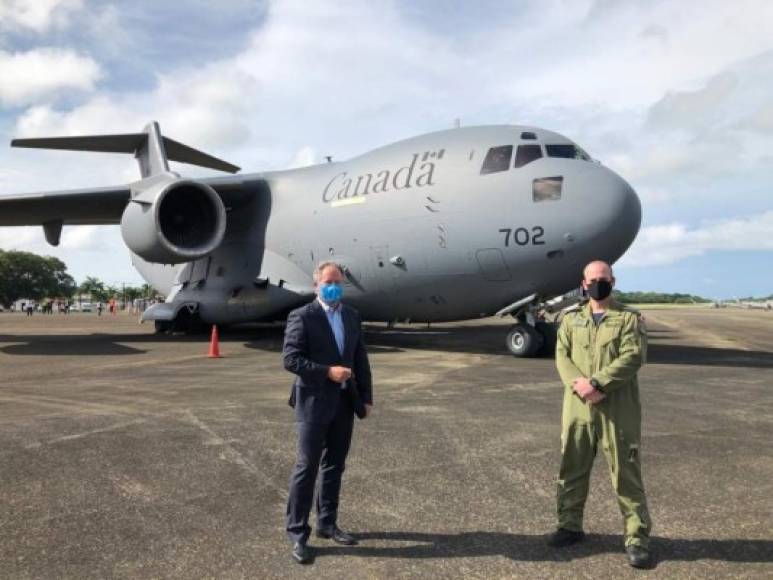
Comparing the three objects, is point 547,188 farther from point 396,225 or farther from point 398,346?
point 398,346

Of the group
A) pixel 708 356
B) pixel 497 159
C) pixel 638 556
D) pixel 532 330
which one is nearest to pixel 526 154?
pixel 497 159

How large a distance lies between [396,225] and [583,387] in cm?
1017

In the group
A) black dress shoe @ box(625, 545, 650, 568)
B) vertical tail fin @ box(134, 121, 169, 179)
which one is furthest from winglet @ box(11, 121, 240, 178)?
black dress shoe @ box(625, 545, 650, 568)

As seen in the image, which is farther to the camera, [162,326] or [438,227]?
[162,326]

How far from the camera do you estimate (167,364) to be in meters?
12.3

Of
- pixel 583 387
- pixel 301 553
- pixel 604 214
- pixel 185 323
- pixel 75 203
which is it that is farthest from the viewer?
pixel 185 323

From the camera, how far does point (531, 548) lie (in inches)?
143

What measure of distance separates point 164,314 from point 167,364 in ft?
25.7

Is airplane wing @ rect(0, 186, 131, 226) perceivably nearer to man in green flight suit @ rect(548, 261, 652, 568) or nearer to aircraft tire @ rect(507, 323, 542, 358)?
aircraft tire @ rect(507, 323, 542, 358)

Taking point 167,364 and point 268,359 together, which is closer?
point 167,364

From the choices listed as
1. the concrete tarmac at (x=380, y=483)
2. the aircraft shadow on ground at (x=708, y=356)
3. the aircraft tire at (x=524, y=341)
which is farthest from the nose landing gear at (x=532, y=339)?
the concrete tarmac at (x=380, y=483)

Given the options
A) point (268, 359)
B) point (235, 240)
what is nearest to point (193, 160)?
point (235, 240)

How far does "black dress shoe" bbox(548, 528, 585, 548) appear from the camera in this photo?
366cm

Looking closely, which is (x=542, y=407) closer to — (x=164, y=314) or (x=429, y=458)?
(x=429, y=458)
